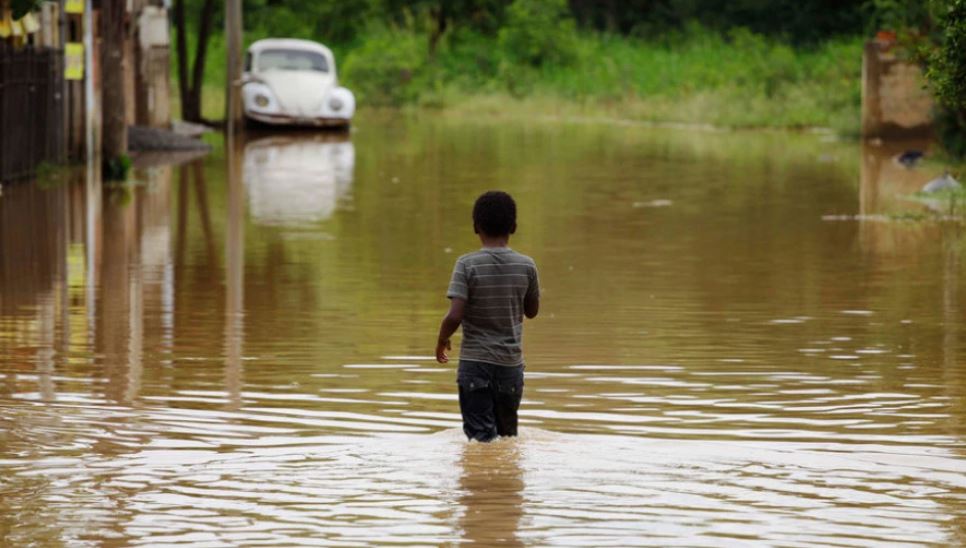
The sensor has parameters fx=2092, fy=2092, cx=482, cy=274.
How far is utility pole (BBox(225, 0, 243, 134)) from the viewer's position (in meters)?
40.2

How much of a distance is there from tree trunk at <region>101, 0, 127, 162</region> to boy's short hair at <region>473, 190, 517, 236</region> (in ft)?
62.3

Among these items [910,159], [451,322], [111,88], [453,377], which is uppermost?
[111,88]

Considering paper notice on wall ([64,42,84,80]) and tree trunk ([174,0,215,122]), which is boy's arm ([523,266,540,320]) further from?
tree trunk ([174,0,215,122])

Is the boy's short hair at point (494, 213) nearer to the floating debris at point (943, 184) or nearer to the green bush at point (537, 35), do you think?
the floating debris at point (943, 184)

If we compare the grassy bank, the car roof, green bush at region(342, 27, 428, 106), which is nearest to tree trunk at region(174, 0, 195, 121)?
the car roof

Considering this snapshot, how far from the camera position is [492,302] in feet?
27.3

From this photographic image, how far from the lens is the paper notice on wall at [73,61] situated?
2770cm

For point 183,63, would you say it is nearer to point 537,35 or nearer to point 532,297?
point 537,35

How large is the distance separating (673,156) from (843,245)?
15371 mm

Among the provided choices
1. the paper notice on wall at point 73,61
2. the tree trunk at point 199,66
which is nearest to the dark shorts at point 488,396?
the paper notice on wall at point 73,61

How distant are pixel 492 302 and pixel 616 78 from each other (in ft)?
159

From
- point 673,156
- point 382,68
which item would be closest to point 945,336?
point 673,156

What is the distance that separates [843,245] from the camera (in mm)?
18625

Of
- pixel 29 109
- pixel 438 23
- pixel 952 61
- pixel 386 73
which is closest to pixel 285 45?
pixel 386 73
